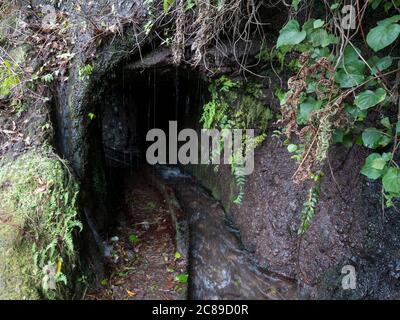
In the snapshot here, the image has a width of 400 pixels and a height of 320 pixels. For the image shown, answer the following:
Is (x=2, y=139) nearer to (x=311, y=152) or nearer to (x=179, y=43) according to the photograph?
(x=179, y=43)

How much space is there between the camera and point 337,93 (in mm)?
2990

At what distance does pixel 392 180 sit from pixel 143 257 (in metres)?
3.65

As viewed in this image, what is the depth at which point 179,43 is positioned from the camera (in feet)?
15.2

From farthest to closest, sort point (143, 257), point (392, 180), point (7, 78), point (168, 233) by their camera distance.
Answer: point (168, 233)
point (143, 257)
point (7, 78)
point (392, 180)

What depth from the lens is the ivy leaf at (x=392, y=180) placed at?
266 centimetres

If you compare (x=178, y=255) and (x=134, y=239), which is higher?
(x=134, y=239)

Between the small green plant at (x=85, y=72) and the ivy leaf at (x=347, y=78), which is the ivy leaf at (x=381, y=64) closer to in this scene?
the ivy leaf at (x=347, y=78)

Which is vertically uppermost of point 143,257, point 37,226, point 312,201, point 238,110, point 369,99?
point 238,110

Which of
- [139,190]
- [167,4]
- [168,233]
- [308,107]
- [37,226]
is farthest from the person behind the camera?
[139,190]

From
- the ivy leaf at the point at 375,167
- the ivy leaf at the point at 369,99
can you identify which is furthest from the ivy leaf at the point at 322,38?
the ivy leaf at the point at 375,167

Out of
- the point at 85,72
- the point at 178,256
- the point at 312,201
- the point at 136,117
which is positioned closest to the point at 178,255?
the point at 178,256

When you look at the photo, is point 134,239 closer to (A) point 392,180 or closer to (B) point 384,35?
(A) point 392,180

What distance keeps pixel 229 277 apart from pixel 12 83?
13.5 ft

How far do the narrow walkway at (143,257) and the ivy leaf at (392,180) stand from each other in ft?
9.57
